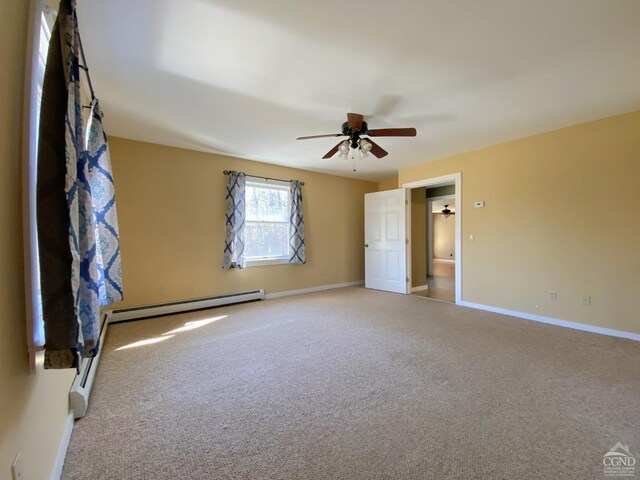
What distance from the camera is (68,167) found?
1.00 metres

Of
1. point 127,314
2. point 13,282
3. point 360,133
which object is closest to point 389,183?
point 360,133

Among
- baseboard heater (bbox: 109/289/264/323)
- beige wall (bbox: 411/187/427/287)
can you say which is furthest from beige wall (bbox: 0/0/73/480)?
beige wall (bbox: 411/187/427/287)

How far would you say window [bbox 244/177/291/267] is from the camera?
4910 millimetres

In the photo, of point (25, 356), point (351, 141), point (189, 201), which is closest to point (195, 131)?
point (189, 201)

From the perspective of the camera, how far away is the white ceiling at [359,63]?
1.72 metres

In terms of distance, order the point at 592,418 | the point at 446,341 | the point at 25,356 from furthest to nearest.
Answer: the point at 446,341 < the point at 592,418 < the point at 25,356

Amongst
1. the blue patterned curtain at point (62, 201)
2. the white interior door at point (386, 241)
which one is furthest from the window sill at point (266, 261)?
the blue patterned curtain at point (62, 201)

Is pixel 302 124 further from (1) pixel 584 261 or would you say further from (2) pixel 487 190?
(1) pixel 584 261

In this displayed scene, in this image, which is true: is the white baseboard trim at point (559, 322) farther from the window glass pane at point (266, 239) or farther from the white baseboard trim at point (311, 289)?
the window glass pane at point (266, 239)

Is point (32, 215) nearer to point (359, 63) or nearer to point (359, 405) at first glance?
point (359, 405)

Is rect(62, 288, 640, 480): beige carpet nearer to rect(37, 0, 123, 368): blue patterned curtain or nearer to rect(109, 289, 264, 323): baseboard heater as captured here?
rect(109, 289, 264, 323): baseboard heater

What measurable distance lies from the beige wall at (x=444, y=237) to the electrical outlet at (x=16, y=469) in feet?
38.9

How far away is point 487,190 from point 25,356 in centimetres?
502

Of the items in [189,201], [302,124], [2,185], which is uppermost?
[302,124]
